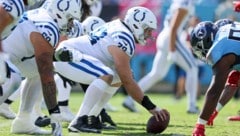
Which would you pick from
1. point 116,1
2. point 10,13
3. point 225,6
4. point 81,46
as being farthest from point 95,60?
point 116,1

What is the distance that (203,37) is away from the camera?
21.9 ft

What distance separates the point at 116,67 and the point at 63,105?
65.9 inches

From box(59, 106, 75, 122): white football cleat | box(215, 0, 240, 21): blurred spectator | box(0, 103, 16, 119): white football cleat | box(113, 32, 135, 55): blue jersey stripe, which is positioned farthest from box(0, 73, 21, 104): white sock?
box(215, 0, 240, 21): blurred spectator

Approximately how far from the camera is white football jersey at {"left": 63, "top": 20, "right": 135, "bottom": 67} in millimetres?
7203

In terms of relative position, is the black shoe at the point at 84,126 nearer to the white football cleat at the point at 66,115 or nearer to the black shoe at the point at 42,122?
the black shoe at the point at 42,122

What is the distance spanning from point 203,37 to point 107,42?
1.07 meters

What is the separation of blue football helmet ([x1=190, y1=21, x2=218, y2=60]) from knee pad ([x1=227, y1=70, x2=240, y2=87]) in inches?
37.2

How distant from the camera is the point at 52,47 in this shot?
6.59 metres

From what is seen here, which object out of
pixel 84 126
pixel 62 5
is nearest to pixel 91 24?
pixel 62 5

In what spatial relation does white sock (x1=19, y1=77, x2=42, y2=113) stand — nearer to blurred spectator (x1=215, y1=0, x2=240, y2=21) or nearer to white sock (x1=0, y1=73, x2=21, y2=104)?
white sock (x1=0, y1=73, x2=21, y2=104)

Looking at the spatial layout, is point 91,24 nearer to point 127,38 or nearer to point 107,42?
point 107,42

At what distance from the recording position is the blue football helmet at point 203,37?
21.9 feet

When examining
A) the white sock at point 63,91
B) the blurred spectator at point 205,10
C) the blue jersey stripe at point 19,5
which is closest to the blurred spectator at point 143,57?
the blurred spectator at point 205,10

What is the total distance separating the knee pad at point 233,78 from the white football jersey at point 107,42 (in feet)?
3.56
